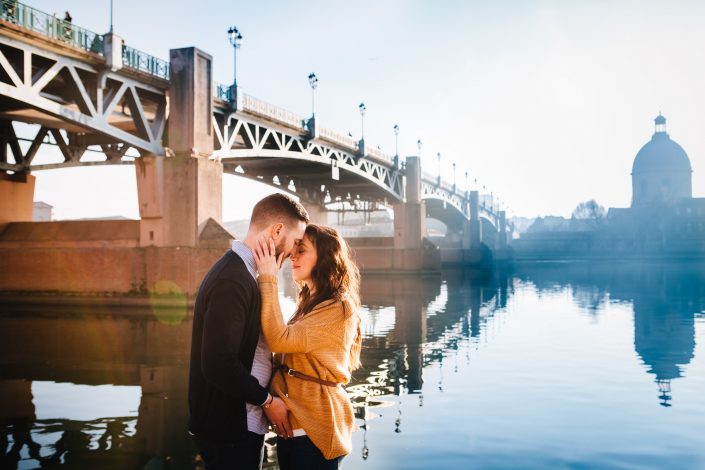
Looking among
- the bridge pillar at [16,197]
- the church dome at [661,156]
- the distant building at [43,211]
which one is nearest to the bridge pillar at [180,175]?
the bridge pillar at [16,197]

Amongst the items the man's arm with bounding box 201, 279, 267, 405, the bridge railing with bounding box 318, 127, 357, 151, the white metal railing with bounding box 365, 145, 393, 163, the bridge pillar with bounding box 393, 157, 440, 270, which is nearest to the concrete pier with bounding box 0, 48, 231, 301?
the bridge railing with bounding box 318, 127, 357, 151

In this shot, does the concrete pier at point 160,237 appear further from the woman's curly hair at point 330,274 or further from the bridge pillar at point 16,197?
the woman's curly hair at point 330,274

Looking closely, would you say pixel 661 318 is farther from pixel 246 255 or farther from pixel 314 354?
pixel 246 255

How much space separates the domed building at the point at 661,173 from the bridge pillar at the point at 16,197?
111616 mm

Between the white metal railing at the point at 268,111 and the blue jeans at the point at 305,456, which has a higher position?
the white metal railing at the point at 268,111

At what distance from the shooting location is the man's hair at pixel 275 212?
11.5 ft

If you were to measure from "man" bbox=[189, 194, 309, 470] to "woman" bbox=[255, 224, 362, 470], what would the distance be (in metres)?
0.08

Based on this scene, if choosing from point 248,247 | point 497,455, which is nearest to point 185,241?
point 497,455

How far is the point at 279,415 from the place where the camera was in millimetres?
3389

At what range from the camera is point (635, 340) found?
1570 centimetres

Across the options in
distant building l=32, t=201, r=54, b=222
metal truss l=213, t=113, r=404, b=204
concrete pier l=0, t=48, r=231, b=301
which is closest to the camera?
concrete pier l=0, t=48, r=231, b=301

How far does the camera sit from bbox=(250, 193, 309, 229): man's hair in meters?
3.49

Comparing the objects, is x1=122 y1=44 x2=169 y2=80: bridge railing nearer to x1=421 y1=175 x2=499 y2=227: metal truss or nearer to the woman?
the woman

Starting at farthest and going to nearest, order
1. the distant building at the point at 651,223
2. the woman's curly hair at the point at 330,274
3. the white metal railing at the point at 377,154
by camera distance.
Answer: the distant building at the point at 651,223
the white metal railing at the point at 377,154
the woman's curly hair at the point at 330,274
